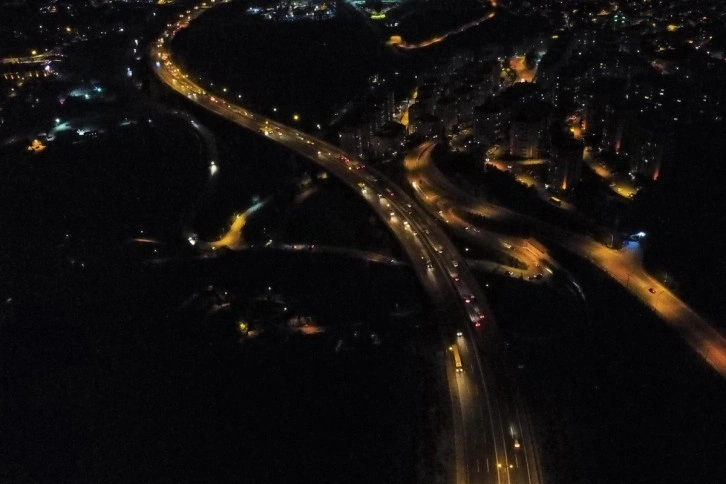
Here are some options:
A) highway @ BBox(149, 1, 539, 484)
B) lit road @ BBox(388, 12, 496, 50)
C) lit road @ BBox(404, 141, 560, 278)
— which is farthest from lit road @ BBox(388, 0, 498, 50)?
lit road @ BBox(404, 141, 560, 278)

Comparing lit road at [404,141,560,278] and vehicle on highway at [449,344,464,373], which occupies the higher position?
lit road at [404,141,560,278]

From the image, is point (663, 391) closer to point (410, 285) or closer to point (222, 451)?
point (410, 285)

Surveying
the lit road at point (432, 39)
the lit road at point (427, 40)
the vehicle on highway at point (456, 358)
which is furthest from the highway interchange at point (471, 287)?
the lit road at point (432, 39)

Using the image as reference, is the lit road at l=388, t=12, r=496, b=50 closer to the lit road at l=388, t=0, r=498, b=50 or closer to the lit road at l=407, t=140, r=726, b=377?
the lit road at l=388, t=0, r=498, b=50

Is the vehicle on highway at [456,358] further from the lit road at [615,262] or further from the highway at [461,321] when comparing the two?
the lit road at [615,262]

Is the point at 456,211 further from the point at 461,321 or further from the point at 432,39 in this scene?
the point at 432,39
